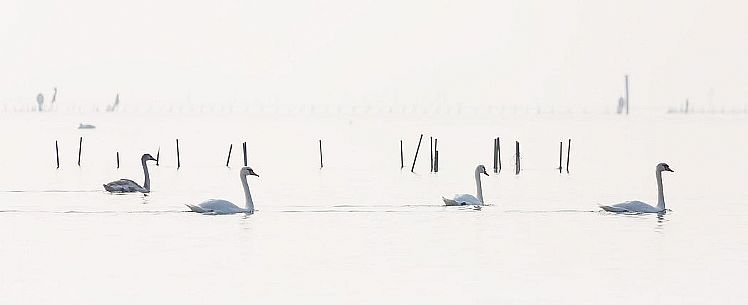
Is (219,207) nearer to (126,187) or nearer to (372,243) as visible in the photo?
(372,243)

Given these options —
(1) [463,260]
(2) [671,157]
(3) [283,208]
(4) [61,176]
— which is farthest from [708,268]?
(2) [671,157]

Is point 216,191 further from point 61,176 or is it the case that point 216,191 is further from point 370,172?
point 370,172

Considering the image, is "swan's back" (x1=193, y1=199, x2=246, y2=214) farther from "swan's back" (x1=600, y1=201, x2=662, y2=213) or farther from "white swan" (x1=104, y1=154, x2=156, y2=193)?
"swan's back" (x1=600, y1=201, x2=662, y2=213)

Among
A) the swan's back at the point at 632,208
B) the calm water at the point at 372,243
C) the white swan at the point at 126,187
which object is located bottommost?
the calm water at the point at 372,243

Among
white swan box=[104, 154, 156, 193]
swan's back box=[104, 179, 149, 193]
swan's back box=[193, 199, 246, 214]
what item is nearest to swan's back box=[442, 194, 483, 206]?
swan's back box=[193, 199, 246, 214]

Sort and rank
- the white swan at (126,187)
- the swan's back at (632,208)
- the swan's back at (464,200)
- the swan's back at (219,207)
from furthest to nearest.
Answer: the white swan at (126,187)
the swan's back at (464,200)
the swan's back at (632,208)
the swan's back at (219,207)

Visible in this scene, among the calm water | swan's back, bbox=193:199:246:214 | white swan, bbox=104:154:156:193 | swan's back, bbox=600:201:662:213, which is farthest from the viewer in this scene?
white swan, bbox=104:154:156:193

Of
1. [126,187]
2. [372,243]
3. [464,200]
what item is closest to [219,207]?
[372,243]

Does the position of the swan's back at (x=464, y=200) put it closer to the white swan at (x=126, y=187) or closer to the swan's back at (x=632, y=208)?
the swan's back at (x=632, y=208)

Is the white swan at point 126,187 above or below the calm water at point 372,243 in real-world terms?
above

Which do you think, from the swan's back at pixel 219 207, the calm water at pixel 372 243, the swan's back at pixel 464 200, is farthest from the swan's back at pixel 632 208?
the swan's back at pixel 219 207

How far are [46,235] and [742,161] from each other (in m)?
56.9

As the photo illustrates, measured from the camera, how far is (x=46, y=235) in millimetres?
36750

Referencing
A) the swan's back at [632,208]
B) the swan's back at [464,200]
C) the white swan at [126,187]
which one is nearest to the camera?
the swan's back at [632,208]
